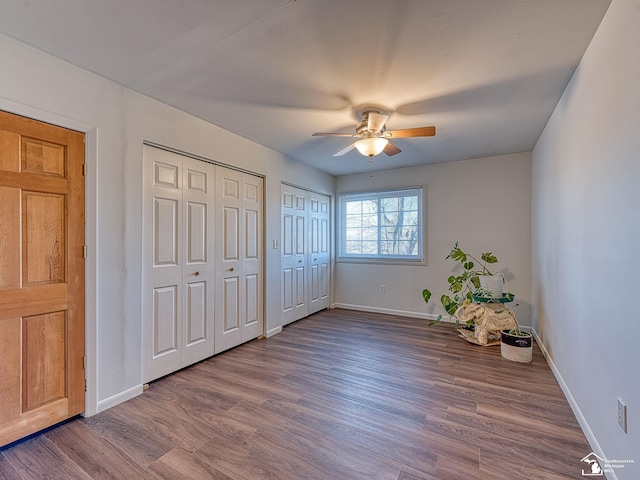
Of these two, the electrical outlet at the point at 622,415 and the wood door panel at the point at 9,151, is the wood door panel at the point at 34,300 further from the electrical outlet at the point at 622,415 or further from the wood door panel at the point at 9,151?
the electrical outlet at the point at 622,415

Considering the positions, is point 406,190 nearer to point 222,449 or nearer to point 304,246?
point 304,246

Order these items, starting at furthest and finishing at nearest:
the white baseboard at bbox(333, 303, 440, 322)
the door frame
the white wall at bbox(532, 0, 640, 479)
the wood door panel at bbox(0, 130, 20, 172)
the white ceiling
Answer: the white baseboard at bbox(333, 303, 440, 322), the door frame, the wood door panel at bbox(0, 130, 20, 172), the white ceiling, the white wall at bbox(532, 0, 640, 479)

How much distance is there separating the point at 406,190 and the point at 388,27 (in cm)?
330

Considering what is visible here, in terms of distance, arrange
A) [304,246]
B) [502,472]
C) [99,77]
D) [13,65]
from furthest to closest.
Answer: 1. [304,246]
2. [99,77]
3. [13,65]
4. [502,472]

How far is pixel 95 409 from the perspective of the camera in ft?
6.94

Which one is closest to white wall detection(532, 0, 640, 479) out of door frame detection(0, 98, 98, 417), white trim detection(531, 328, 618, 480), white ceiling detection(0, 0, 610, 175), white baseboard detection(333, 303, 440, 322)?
white trim detection(531, 328, 618, 480)

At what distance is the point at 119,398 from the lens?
88.5 inches

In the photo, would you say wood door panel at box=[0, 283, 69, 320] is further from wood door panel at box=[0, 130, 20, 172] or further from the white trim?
the white trim

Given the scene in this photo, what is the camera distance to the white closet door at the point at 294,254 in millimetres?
4195

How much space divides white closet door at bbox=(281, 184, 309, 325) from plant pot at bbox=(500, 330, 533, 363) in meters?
2.66

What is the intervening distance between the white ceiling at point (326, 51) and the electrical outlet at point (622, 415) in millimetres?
1939

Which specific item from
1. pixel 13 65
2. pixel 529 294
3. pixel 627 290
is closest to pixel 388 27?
pixel 627 290

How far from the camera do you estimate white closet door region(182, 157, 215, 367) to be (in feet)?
9.32

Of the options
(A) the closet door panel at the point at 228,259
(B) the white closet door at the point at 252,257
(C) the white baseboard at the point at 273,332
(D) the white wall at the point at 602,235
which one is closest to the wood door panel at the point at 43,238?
(A) the closet door panel at the point at 228,259
